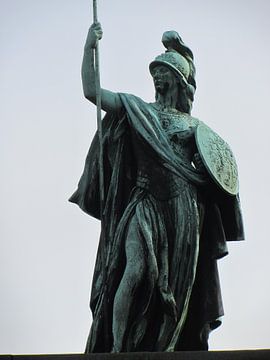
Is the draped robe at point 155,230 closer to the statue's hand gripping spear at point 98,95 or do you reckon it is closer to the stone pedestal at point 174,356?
the statue's hand gripping spear at point 98,95

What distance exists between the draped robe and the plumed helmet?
485 mm

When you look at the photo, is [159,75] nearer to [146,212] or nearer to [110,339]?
[146,212]

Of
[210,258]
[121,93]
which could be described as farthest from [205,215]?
[121,93]

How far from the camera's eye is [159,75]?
A: 559 inches

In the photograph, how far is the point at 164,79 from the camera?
14.2m

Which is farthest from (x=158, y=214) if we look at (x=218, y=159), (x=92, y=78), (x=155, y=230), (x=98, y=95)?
(x=92, y=78)

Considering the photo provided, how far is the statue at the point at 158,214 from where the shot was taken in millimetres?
13148

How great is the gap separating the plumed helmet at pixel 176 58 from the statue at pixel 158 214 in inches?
0.7

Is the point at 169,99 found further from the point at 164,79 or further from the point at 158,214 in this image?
the point at 158,214

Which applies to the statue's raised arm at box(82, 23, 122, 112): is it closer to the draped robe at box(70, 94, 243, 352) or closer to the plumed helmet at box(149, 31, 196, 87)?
the draped robe at box(70, 94, 243, 352)

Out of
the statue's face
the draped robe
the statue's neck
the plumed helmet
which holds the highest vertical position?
the plumed helmet

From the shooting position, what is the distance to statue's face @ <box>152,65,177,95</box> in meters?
14.2

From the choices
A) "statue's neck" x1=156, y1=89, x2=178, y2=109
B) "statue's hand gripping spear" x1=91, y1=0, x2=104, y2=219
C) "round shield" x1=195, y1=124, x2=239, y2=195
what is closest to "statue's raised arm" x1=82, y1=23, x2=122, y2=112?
"statue's hand gripping spear" x1=91, y1=0, x2=104, y2=219

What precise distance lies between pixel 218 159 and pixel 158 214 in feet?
2.51
